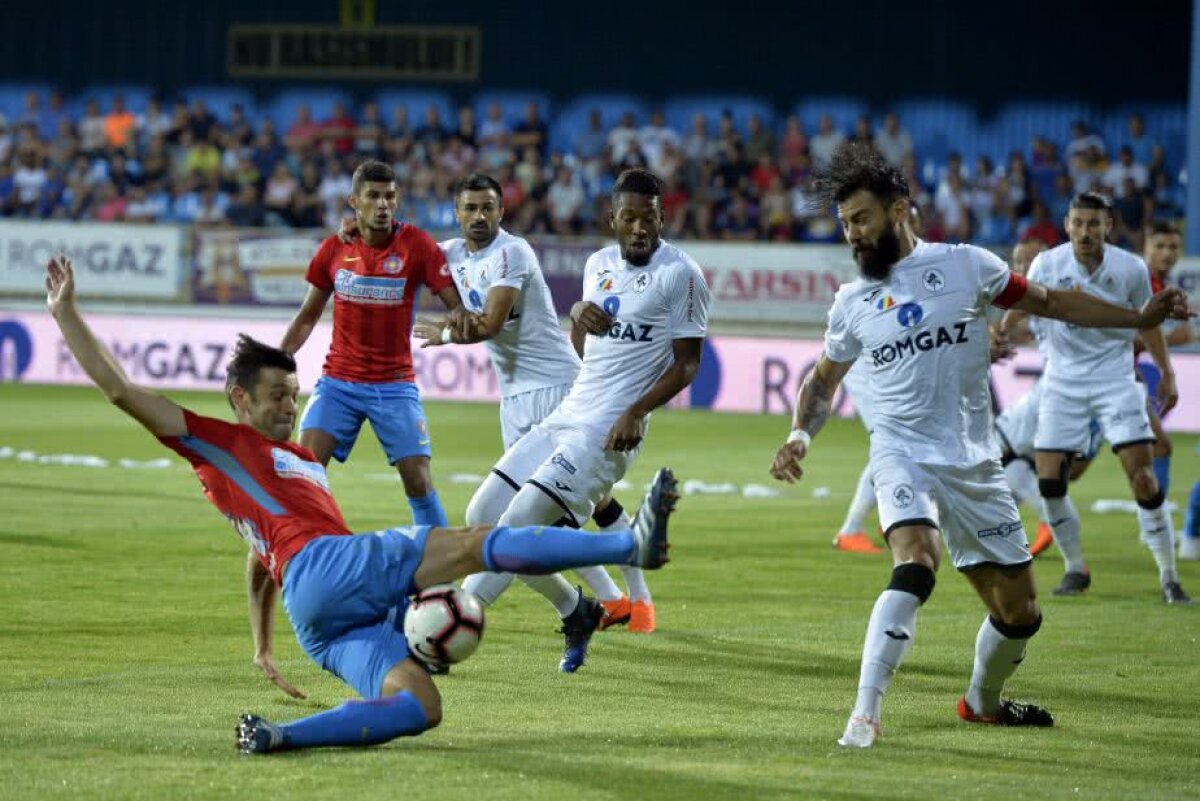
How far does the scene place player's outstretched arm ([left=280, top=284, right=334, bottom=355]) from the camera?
31.8 ft

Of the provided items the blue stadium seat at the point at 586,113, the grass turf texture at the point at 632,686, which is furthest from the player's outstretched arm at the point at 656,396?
the blue stadium seat at the point at 586,113

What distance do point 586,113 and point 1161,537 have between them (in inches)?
953

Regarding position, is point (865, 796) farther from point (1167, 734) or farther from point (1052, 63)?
point (1052, 63)

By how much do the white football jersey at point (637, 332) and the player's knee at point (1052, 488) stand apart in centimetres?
348

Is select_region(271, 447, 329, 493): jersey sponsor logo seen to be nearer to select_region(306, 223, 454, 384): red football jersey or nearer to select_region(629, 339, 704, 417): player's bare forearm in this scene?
select_region(629, 339, 704, 417): player's bare forearm

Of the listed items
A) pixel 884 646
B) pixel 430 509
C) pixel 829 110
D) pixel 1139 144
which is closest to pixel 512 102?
pixel 829 110

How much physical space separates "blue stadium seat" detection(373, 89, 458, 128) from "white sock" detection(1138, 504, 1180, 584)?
81.1ft

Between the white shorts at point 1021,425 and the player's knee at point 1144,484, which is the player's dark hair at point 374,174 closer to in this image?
the player's knee at point 1144,484

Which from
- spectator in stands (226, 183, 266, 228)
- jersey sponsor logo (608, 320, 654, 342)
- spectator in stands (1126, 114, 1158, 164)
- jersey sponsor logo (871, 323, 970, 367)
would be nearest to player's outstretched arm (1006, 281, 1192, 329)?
jersey sponsor logo (871, 323, 970, 367)

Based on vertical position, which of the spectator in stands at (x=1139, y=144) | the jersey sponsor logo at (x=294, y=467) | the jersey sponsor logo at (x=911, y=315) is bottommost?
the jersey sponsor logo at (x=294, y=467)

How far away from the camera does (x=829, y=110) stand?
33188 millimetres

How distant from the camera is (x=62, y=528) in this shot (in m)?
13.3

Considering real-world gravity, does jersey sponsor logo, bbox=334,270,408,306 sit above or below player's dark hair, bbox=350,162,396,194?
below

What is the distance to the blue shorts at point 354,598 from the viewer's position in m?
6.52
